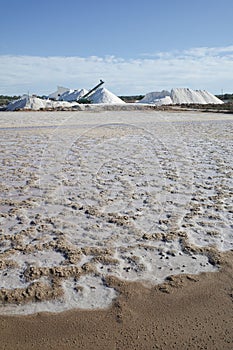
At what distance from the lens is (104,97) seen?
59.9 metres

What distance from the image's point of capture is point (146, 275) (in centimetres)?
363

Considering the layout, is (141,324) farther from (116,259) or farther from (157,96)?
(157,96)

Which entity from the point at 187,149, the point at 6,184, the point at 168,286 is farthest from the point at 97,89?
the point at 168,286

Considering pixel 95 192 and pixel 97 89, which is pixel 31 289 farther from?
pixel 97 89

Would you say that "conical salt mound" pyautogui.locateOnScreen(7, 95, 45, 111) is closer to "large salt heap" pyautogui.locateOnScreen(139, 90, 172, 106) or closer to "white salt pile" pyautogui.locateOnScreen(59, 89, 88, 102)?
"large salt heap" pyautogui.locateOnScreen(139, 90, 172, 106)

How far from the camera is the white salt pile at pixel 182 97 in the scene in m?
66.1

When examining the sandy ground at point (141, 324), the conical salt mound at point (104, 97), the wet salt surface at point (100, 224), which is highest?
the conical salt mound at point (104, 97)

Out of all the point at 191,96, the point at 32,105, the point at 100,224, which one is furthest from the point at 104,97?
the point at 100,224

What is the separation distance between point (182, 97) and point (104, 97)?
16.1 metres

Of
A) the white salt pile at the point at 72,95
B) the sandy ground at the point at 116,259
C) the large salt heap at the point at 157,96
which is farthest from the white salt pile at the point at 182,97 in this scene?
the sandy ground at the point at 116,259

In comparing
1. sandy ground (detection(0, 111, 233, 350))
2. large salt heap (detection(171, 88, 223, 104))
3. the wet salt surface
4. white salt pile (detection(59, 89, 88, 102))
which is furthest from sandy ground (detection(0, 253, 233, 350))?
white salt pile (detection(59, 89, 88, 102))

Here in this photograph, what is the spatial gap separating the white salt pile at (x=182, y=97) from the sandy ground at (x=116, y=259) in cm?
5838

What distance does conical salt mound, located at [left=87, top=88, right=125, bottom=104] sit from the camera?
193ft

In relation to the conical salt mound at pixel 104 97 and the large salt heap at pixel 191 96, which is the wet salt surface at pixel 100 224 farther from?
the large salt heap at pixel 191 96
